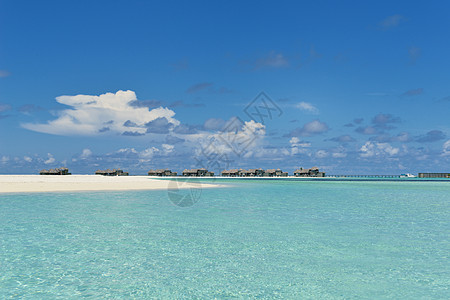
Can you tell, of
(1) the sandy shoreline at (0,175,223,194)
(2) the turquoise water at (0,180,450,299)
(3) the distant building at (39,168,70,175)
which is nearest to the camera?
(2) the turquoise water at (0,180,450,299)

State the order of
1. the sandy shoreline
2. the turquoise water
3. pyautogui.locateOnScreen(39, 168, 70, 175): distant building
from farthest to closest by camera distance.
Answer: pyautogui.locateOnScreen(39, 168, 70, 175): distant building, the sandy shoreline, the turquoise water

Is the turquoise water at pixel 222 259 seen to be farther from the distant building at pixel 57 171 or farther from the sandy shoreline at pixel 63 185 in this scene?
the distant building at pixel 57 171

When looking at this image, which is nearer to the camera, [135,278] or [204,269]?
[135,278]

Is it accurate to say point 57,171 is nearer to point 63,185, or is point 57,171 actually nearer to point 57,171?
point 57,171

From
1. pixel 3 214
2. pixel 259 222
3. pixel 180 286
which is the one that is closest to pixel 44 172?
pixel 3 214

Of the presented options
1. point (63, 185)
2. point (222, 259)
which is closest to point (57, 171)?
point (63, 185)

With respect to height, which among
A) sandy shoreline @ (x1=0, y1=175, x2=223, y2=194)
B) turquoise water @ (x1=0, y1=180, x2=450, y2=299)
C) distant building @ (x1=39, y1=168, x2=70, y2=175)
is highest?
distant building @ (x1=39, y1=168, x2=70, y2=175)

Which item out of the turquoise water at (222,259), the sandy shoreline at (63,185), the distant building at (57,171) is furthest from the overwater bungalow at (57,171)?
the turquoise water at (222,259)

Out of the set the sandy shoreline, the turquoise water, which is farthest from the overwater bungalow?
the turquoise water

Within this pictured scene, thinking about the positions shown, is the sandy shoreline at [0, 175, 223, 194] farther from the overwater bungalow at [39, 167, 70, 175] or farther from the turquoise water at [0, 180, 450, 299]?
the overwater bungalow at [39, 167, 70, 175]

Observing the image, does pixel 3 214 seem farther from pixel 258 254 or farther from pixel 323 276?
pixel 323 276

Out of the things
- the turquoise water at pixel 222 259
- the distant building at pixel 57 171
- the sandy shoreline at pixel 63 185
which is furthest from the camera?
the distant building at pixel 57 171

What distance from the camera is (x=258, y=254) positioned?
11852 millimetres

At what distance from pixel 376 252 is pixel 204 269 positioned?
20.7 ft
